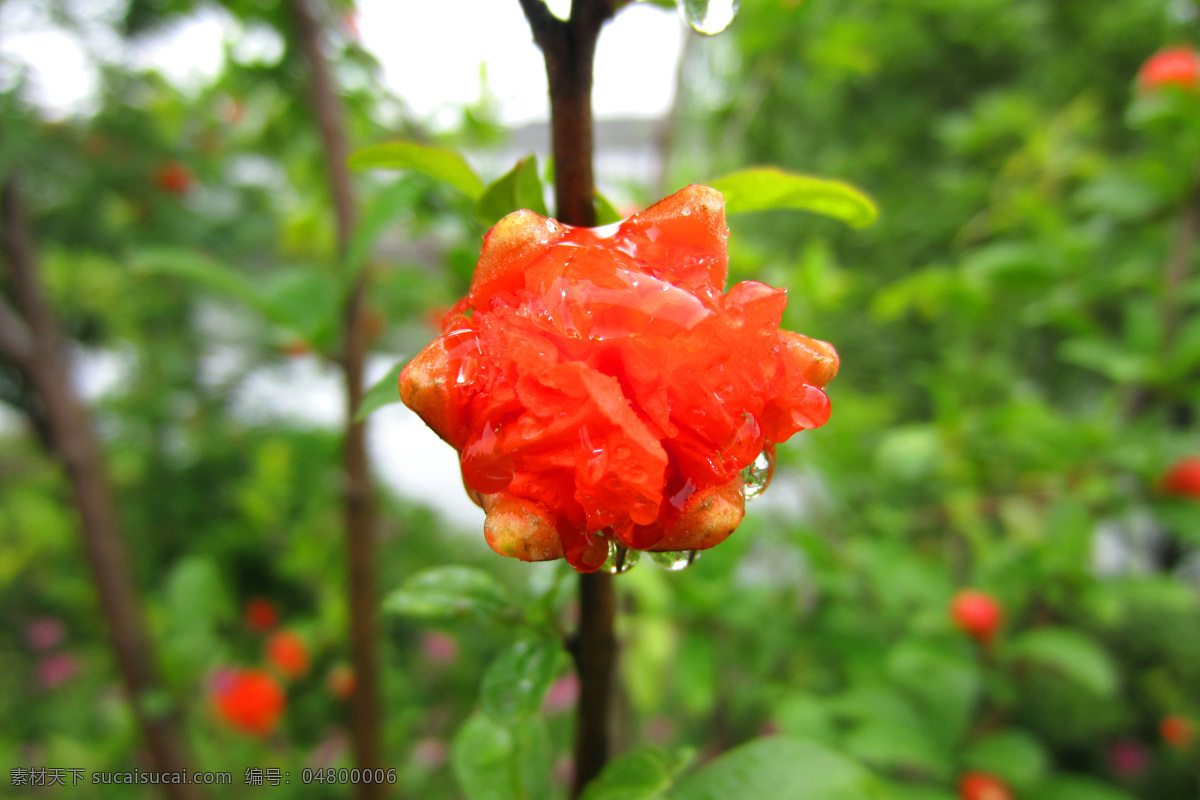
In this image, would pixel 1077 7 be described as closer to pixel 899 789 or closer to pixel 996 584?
pixel 996 584

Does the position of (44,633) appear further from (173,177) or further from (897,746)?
(897,746)

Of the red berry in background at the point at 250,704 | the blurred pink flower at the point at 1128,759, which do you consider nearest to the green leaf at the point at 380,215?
the red berry in background at the point at 250,704

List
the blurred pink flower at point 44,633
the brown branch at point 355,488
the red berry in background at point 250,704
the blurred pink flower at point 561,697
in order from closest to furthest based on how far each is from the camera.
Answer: the brown branch at point 355,488 < the red berry in background at point 250,704 < the blurred pink flower at point 561,697 < the blurred pink flower at point 44,633

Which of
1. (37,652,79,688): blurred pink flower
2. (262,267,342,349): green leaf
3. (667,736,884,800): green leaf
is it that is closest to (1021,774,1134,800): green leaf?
(667,736,884,800): green leaf

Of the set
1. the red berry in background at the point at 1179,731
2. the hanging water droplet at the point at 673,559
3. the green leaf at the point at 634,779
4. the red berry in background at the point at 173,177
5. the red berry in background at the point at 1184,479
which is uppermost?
the red berry in background at the point at 173,177

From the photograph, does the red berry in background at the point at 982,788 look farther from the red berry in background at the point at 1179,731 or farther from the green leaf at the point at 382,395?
the green leaf at the point at 382,395

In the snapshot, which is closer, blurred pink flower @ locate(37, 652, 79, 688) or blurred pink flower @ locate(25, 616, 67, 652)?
blurred pink flower @ locate(37, 652, 79, 688)

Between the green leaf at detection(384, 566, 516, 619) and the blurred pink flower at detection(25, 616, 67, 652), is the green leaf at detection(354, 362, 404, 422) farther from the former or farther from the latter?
the blurred pink flower at detection(25, 616, 67, 652)
